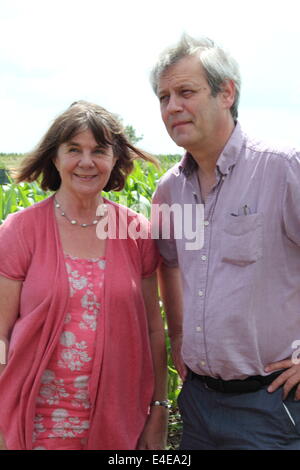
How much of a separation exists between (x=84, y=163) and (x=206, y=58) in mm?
564

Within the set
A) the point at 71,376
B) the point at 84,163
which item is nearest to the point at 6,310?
the point at 71,376

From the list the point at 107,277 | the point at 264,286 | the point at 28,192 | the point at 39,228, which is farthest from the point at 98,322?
the point at 28,192

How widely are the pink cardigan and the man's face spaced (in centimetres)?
50

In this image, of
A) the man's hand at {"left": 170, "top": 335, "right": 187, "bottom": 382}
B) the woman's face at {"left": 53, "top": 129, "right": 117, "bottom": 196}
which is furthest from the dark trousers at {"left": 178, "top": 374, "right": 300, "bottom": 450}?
the woman's face at {"left": 53, "top": 129, "right": 117, "bottom": 196}

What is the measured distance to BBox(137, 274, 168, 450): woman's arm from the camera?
2.69m

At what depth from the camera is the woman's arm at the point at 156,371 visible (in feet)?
8.82

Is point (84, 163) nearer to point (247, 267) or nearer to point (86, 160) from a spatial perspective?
point (86, 160)

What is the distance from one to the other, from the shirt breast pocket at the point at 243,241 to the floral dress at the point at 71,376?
0.50 m

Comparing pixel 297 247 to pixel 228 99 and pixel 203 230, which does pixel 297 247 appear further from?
pixel 228 99

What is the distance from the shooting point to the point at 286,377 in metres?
2.33

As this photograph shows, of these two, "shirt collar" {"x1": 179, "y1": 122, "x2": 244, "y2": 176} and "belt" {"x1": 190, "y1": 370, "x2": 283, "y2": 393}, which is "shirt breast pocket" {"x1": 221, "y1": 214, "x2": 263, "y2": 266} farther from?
"belt" {"x1": 190, "y1": 370, "x2": 283, "y2": 393}

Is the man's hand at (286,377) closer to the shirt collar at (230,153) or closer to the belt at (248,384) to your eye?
the belt at (248,384)

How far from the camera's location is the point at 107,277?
2510mm

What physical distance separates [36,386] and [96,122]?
3.18 feet
